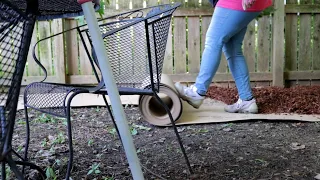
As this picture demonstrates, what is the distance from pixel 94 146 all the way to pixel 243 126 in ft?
3.51

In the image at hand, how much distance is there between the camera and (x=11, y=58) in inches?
34.0

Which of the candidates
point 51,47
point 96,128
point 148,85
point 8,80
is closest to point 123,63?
point 148,85

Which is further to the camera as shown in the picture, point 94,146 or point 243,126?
point 243,126

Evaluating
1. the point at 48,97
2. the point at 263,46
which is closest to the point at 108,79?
the point at 48,97

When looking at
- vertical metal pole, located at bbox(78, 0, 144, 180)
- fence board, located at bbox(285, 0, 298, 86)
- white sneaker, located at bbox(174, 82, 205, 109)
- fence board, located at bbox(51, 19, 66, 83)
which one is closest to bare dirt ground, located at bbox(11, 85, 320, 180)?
white sneaker, located at bbox(174, 82, 205, 109)

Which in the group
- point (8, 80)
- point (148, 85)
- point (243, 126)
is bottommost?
point (243, 126)

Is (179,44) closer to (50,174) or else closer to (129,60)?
(129,60)

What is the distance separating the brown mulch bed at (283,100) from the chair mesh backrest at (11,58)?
2.58 m

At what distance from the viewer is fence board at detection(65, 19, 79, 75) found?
4.55 meters

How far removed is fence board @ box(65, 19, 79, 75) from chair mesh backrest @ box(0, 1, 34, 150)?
3733 mm

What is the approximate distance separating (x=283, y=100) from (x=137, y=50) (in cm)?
202

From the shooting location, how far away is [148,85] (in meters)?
1.79

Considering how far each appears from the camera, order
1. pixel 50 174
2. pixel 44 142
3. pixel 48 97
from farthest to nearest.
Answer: pixel 44 142
pixel 50 174
pixel 48 97

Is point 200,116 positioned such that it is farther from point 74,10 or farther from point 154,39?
point 74,10
